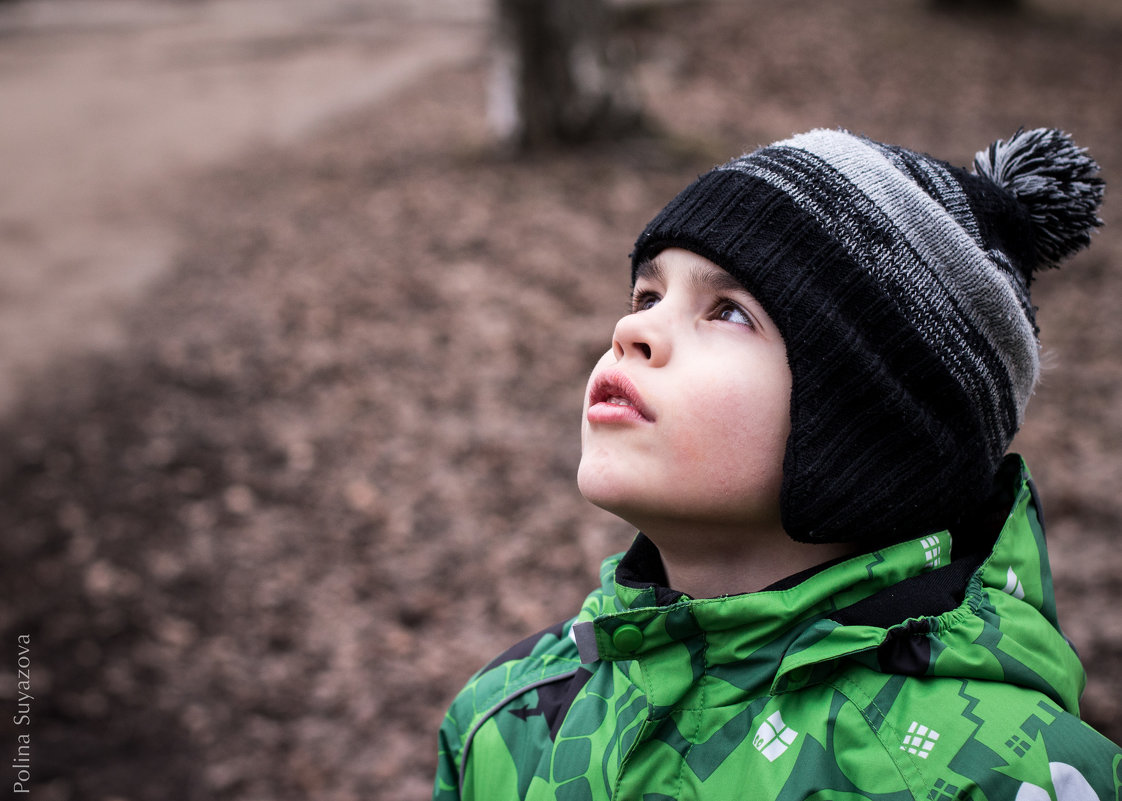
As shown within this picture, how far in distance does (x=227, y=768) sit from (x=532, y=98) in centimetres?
689

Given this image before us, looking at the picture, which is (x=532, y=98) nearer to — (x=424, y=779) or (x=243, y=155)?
(x=243, y=155)

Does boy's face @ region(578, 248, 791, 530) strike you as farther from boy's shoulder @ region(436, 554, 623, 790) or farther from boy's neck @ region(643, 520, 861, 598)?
boy's shoulder @ region(436, 554, 623, 790)

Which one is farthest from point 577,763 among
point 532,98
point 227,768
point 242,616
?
point 532,98

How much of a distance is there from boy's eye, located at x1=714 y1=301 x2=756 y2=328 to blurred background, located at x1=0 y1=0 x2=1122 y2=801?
2.55ft

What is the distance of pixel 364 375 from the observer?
239 inches

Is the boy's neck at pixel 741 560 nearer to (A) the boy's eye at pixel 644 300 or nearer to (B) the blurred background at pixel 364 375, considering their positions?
(A) the boy's eye at pixel 644 300

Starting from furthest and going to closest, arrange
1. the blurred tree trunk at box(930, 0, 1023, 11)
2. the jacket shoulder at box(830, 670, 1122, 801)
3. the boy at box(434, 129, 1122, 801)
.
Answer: the blurred tree trunk at box(930, 0, 1023, 11), the boy at box(434, 129, 1122, 801), the jacket shoulder at box(830, 670, 1122, 801)

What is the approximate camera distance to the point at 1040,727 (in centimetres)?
129

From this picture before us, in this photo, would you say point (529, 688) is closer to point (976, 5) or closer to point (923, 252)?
point (923, 252)

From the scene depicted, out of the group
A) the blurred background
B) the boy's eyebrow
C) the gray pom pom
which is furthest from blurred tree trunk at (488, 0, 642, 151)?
the boy's eyebrow

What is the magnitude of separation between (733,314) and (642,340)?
17 cm

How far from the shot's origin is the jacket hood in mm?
1360
